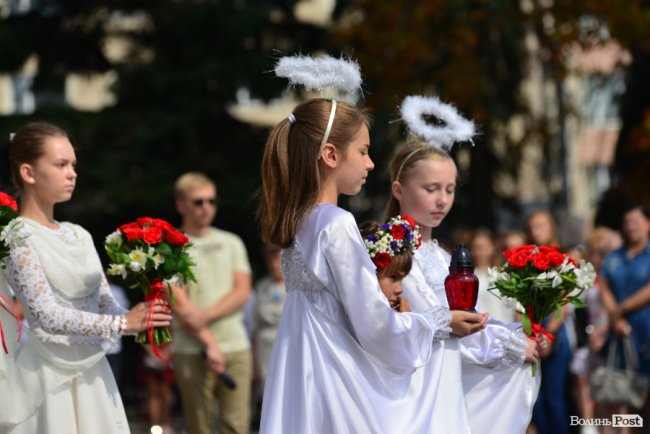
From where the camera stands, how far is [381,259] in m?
5.40

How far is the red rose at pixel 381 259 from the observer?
5387 mm

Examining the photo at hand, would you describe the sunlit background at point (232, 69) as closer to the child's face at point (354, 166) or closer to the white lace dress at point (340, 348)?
the child's face at point (354, 166)

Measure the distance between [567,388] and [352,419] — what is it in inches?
226

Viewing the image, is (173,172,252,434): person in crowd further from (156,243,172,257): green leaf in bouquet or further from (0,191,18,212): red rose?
(0,191,18,212): red rose

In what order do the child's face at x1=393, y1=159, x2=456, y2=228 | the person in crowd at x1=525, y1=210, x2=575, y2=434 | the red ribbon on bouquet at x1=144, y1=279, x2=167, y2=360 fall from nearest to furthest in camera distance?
the red ribbon on bouquet at x1=144, y1=279, x2=167, y2=360 → the child's face at x1=393, y1=159, x2=456, y2=228 → the person in crowd at x1=525, y1=210, x2=575, y2=434

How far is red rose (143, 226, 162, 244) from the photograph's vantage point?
5859 mm

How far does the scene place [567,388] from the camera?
33.5ft

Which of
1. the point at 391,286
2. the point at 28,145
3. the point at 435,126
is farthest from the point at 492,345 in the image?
the point at 28,145

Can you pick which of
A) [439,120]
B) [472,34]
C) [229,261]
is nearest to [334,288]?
[439,120]

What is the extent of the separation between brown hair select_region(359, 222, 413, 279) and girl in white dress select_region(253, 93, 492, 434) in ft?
1.16

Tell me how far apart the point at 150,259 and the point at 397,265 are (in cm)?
124

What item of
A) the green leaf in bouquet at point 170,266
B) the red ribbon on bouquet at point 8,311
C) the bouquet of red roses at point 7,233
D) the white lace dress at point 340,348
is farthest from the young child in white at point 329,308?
the red ribbon on bouquet at point 8,311

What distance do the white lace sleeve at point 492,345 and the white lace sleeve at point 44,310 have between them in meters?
1.76

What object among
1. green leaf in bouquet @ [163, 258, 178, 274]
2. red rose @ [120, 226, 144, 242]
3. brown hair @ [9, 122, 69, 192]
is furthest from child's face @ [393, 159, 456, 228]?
brown hair @ [9, 122, 69, 192]
